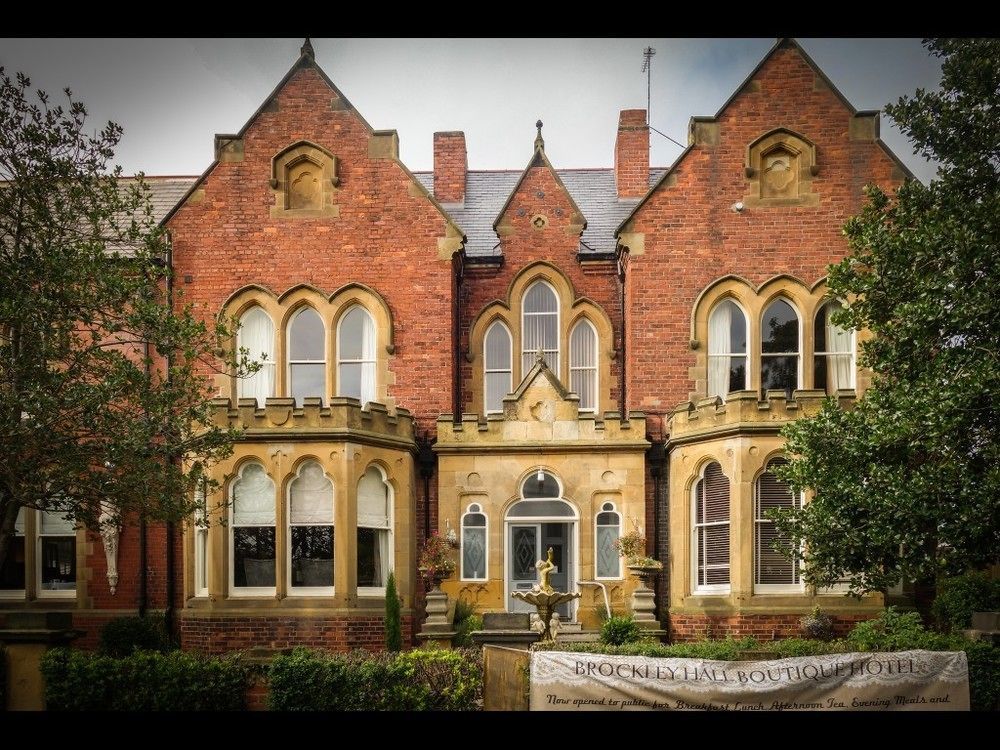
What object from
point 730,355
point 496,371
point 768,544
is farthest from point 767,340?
point 496,371

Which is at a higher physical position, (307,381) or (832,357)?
(832,357)

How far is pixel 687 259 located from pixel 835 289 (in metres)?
5.56

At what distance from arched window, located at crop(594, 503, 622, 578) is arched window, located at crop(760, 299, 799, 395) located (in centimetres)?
361

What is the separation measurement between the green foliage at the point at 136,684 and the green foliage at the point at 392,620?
12.8 feet

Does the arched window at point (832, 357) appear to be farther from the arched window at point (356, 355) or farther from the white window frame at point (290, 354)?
the white window frame at point (290, 354)

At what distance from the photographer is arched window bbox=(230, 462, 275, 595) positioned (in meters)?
19.4

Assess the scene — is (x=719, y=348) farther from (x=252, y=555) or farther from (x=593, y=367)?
(x=252, y=555)

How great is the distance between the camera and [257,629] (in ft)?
62.2

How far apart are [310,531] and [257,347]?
167 inches

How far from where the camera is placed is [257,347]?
71.9 feet

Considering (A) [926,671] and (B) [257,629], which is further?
(B) [257,629]

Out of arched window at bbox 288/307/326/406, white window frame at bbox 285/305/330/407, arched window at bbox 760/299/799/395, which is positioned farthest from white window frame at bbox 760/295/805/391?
arched window at bbox 288/307/326/406
